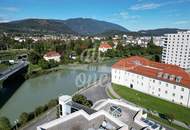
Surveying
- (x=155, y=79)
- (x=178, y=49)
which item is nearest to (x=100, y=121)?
(x=155, y=79)

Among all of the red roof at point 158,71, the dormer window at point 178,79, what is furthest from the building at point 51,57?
the dormer window at point 178,79

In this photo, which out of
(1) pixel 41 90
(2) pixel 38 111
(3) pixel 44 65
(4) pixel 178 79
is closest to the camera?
(2) pixel 38 111

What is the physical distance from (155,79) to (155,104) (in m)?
3.29

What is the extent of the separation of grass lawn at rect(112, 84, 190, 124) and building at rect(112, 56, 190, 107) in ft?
2.61

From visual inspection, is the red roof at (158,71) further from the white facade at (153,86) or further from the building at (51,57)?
the building at (51,57)

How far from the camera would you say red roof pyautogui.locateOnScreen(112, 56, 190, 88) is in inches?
794

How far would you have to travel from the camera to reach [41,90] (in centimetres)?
2672


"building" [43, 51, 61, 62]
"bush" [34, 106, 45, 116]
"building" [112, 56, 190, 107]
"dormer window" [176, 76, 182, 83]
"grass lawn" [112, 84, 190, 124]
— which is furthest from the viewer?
"building" [43, 51, 61, 62]

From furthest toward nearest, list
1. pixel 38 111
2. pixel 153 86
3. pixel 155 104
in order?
1. pixel 153 86
2. pixel 155 104
3. pixel 38 111

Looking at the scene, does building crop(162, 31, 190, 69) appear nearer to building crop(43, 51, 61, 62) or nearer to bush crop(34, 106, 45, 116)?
building crop(43, 51, 61, 62)

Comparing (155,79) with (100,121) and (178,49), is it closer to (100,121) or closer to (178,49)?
(100,121)

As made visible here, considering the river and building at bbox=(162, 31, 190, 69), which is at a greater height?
building at bbox=(162, 31, 190, 69)

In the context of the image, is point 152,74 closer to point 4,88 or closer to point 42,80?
point 42,80

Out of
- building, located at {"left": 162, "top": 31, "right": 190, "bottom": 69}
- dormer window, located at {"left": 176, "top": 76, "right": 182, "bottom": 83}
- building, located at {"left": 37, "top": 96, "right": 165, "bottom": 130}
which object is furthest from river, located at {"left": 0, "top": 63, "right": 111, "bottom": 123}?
building, located at {"left": 162, "top": 31, "right": 190, "bottom": 69}
